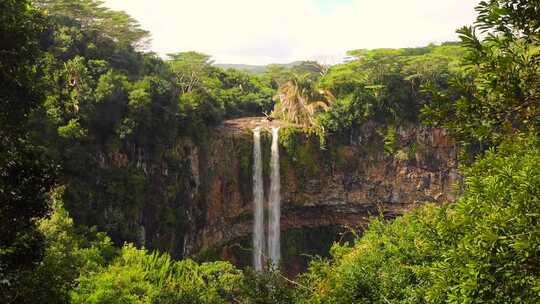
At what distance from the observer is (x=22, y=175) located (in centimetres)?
623

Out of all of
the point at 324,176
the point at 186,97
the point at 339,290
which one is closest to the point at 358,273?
the point at 339,290

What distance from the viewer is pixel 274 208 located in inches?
1056

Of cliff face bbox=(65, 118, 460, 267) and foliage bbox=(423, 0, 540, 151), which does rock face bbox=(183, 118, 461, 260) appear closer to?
cliff face bbox=(65, 118, 460, 267)

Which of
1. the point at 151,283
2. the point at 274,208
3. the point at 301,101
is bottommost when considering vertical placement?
the point at 274,208

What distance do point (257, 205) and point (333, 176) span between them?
549 cm

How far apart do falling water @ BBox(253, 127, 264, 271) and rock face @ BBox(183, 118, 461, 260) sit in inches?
14.2

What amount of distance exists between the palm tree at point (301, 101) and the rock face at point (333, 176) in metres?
1.39

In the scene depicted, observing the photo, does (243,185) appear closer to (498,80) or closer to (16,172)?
(16,172)

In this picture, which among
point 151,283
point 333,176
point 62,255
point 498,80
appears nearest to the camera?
point 498,80

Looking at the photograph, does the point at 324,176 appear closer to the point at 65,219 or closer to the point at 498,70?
the point at 65,219

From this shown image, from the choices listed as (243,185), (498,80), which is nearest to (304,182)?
(243,185)

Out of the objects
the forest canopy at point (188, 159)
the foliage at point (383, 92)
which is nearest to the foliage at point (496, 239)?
the forest canopy at point (188, 159)

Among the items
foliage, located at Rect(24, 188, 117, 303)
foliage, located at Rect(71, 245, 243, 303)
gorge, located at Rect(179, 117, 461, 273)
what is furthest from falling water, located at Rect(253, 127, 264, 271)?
foliage, located at Rect(24, 188, 117, 303)

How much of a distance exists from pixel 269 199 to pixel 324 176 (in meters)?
4.05
